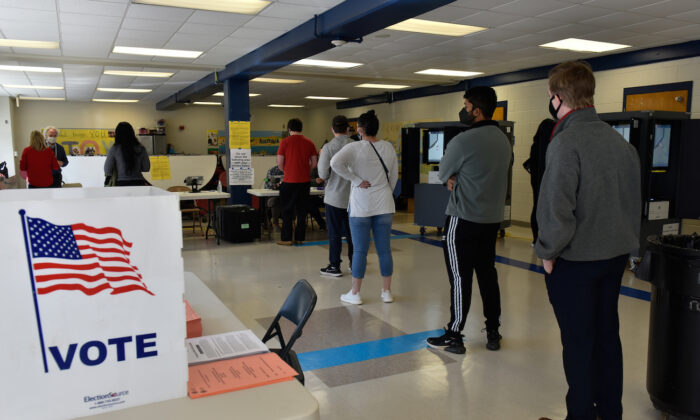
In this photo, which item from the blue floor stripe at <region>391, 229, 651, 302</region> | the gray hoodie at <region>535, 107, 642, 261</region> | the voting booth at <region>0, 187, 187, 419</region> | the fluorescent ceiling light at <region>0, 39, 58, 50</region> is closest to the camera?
the voting booth at <region>0, 187, 187, 419</region>

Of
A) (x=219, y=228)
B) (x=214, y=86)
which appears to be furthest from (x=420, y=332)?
(x=214, y=86)

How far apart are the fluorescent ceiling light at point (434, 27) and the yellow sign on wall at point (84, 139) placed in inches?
451

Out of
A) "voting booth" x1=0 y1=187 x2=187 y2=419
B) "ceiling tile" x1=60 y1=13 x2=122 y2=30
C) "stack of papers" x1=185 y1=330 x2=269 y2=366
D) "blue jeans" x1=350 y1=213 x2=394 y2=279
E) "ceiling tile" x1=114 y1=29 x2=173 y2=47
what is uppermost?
"ceiling tile" x1=60 y1=13 x2=122 y2=30

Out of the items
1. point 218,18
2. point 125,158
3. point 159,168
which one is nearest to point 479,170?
point 218,18

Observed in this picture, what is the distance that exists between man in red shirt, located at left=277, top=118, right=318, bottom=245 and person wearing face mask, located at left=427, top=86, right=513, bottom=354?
12.1ft

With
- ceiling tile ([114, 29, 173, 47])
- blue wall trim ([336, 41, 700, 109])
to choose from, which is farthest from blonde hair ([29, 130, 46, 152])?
blue wall trim ([336, 41, 700, 109])

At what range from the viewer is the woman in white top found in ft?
13.4

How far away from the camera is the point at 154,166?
28.6 feet

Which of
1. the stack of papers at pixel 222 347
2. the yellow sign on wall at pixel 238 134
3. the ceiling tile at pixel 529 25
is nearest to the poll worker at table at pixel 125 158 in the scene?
the yellow sign on wall at pixel 238 134

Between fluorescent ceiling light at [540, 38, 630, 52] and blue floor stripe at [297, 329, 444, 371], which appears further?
fluorescent ceiling light at [540, 38, 630, 52]

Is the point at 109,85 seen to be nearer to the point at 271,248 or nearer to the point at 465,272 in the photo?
the point at 271,248

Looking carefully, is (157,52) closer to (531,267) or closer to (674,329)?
(531,267)

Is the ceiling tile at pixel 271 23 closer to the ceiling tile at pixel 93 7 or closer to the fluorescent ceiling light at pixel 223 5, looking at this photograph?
the fluorescent ceiling light at pixel 223 5

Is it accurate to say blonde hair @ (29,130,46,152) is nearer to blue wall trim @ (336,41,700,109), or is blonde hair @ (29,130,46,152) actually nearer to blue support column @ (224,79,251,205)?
blue support column @ (224,79,251,205)
